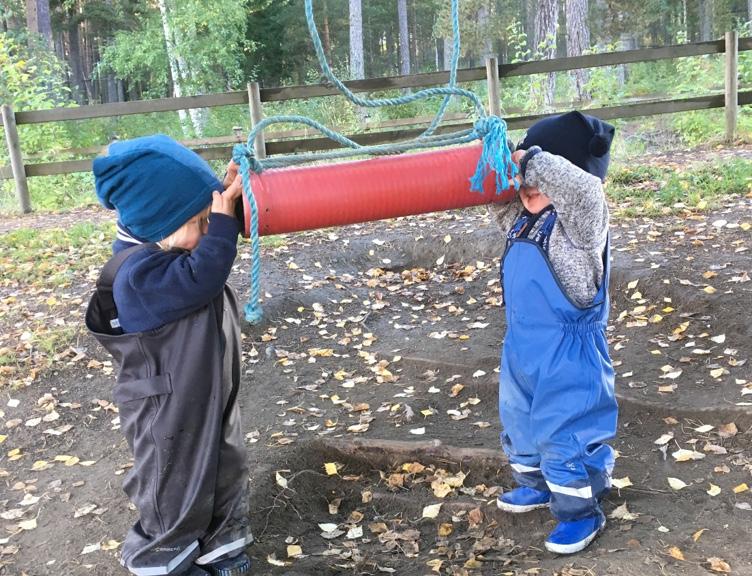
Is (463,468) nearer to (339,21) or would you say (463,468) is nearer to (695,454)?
(695,454)

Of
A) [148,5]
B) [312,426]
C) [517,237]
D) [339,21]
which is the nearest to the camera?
[517,237]

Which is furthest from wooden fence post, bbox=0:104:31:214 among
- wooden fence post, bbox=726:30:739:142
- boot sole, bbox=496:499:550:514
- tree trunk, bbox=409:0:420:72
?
tree trunk, bbox=409:0:420:72

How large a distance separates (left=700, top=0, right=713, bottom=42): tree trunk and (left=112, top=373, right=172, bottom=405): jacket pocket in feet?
123

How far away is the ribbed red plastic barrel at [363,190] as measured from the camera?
216 centimetres

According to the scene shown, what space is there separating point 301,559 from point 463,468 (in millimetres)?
962

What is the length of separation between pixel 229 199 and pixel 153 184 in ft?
0.75

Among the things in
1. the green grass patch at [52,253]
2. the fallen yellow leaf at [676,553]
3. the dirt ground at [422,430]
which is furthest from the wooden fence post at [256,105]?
the fallen yellow leaf at [676,553]

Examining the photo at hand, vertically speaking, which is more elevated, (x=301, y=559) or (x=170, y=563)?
(x=170, y=563)

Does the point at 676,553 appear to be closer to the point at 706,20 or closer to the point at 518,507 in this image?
the point at 518,507

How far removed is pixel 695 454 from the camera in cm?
340

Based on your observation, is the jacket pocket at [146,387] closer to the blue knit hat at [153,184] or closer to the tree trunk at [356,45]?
the blue knit hat at [153,184]

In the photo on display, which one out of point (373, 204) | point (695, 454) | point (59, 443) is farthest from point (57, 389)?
point (695, 454)

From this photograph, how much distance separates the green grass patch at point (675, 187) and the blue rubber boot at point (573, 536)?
4661 millimetres

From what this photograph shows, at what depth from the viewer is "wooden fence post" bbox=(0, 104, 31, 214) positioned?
958 centimetres
